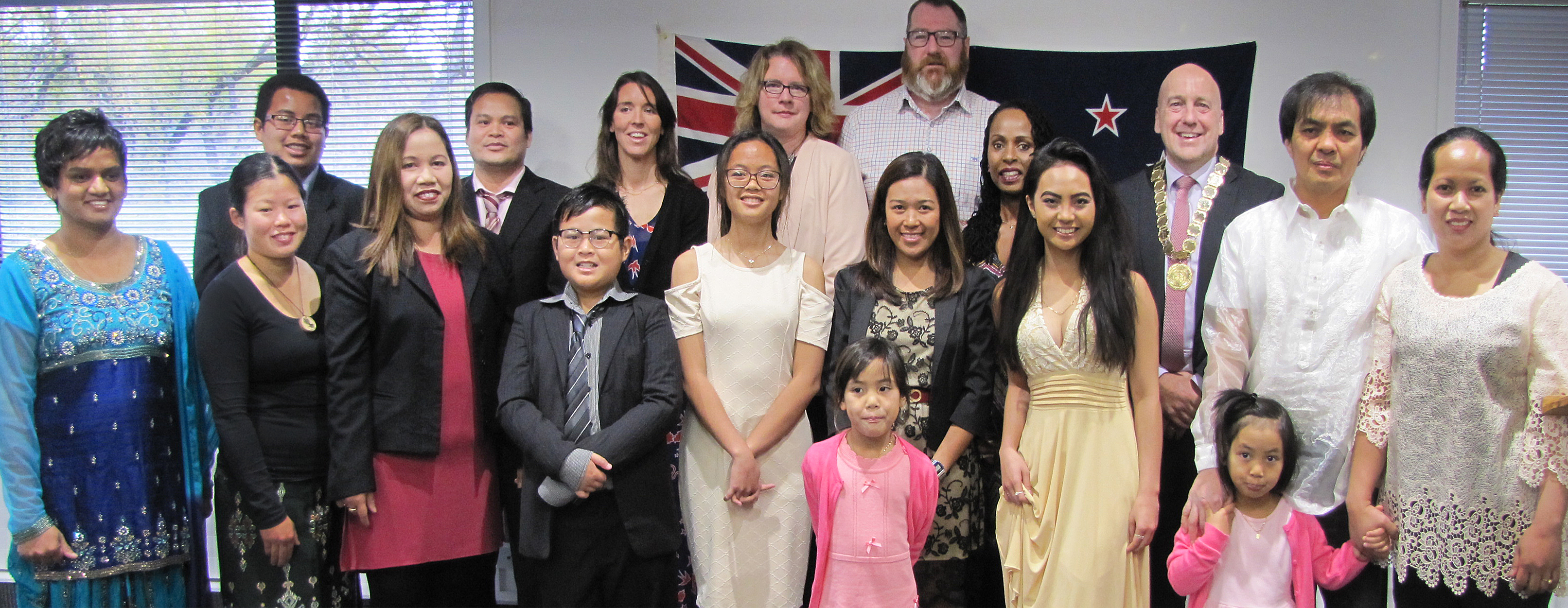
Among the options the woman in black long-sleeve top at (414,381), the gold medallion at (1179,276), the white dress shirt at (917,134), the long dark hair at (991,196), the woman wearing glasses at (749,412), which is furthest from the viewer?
the white dress shirt at (917,134)

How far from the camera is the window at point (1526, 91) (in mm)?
4035

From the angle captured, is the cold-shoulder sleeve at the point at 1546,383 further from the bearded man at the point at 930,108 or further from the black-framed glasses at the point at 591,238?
the black-framed glasses at the point at 591,238

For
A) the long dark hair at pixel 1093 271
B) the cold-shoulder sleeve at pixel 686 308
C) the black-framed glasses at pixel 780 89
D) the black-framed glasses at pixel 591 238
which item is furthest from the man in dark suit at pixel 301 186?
the long dark hair at pixel 1093 271

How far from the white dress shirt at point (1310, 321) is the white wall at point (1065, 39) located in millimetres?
1640

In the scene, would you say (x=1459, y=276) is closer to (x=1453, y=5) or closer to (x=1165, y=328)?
(x=1165, y=328)

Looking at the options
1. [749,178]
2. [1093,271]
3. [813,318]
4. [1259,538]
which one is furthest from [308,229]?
[1259,538]

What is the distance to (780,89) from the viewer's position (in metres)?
3.61

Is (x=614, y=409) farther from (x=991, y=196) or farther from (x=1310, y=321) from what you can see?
(x=1310, y=321)

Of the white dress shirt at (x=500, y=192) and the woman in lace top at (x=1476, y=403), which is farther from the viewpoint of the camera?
the white dress shirt at (x=500, y=192)

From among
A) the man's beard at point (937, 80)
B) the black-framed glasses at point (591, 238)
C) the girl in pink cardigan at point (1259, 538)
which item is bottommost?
the girl in pink cardigan at point (1259, 538)

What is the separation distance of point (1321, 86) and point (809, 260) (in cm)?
148

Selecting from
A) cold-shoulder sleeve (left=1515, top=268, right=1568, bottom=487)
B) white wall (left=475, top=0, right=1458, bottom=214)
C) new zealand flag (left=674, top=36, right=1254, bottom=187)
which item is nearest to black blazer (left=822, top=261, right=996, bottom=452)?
cold-shoulder sleeve (left=1515, top=268, right=1568, bottom=487)

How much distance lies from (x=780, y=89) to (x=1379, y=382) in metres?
2.14

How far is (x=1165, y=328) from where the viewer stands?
3051mm
